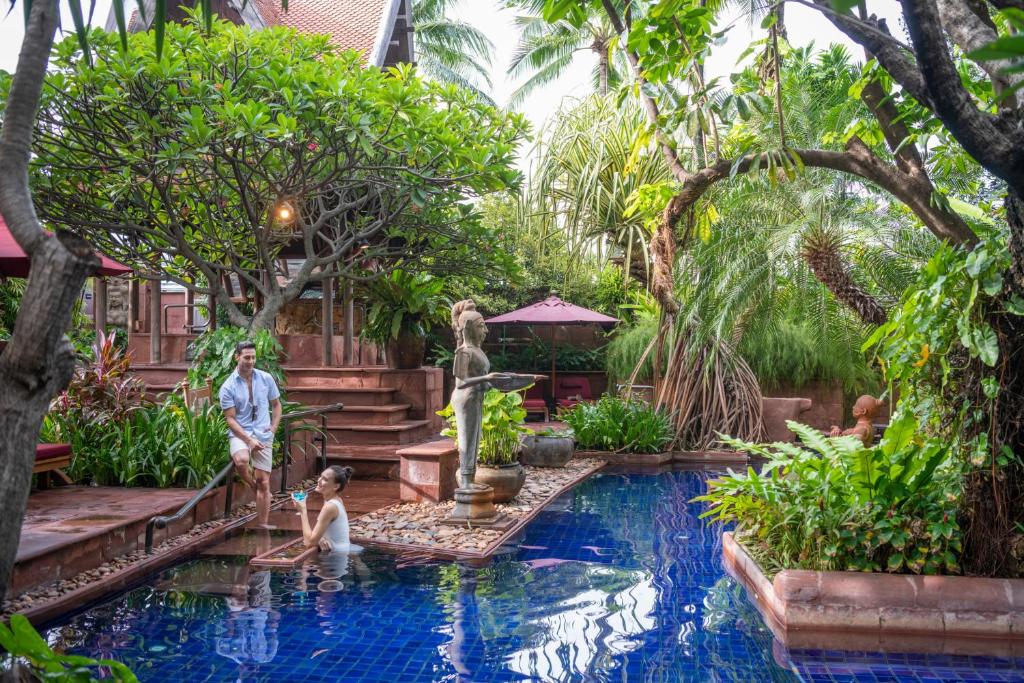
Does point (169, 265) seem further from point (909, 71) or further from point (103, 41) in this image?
point (909, 71)

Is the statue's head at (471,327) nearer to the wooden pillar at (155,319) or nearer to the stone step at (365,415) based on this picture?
the stone step at (365,415)

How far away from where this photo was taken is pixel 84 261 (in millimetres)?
2086

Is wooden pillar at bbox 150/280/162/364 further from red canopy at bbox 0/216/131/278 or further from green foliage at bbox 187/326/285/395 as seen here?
red canopy at bbox 0/216/131/278

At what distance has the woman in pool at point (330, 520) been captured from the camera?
609 cm

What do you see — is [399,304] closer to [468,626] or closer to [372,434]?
[372,434]

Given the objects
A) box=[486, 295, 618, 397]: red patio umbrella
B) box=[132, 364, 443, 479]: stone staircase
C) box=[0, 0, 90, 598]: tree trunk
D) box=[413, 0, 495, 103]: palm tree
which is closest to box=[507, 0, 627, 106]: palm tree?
box=[413, 0, 495, 103]: palm tree

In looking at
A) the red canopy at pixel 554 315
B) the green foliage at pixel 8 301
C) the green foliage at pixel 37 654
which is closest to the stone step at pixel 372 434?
the red canopy at pixel 554 315

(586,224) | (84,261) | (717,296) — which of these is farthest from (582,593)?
(586,224)

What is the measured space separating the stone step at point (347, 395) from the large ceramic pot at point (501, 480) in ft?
13.5

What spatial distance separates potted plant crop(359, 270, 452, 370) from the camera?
12852 millimetres

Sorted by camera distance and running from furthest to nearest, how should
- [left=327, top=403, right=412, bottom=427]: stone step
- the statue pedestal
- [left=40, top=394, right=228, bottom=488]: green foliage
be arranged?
[left=327, top=403, right=412, bottom=427]: stone step
[left=40, top=394, right=228, bottom=488]: green foliage
the statue pedestal

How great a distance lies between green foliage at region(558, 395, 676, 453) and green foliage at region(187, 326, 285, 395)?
Answer: 188 inches

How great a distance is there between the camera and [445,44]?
2848 centimetres

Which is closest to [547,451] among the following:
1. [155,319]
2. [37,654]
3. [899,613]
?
[155,319]
